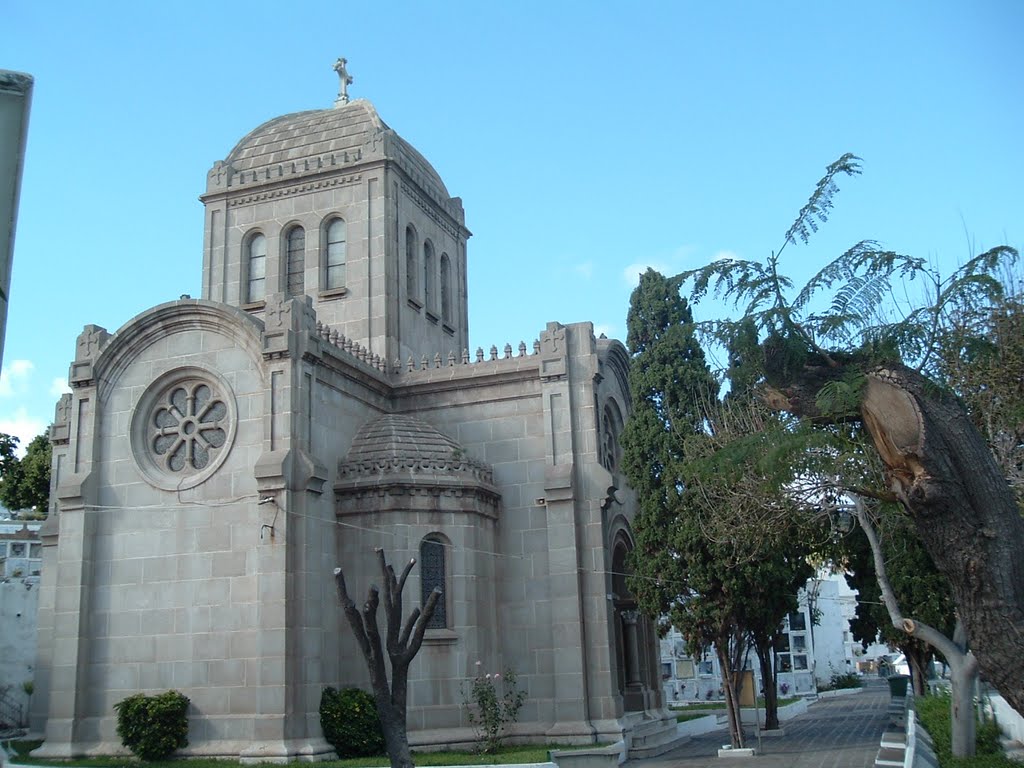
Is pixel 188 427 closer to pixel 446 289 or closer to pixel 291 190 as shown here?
pixel 291 190

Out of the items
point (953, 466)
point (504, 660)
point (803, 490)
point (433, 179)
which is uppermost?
point (433, 179)

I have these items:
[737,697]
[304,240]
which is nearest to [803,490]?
[737,697]

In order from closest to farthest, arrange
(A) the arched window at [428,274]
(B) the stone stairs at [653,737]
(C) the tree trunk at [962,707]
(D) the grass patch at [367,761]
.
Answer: (C) the tree trunk at [962,707]
(D) the grass patch at [367,761]
(B) the stone stairs at [653,737]
(A) the arched window at [428,274]

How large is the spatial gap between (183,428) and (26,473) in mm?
29690

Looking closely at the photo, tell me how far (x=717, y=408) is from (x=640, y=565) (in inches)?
162

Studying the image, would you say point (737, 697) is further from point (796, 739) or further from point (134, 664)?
point (134, 664)

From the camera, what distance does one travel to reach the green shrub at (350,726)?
68.1ft

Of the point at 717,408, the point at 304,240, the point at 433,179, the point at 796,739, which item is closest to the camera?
the point at 717,408

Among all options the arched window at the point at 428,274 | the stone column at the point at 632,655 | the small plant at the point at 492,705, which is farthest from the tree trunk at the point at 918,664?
the arched window at the point at 428,274

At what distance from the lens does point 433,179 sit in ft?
110

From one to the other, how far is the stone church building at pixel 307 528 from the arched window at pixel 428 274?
4.83 m

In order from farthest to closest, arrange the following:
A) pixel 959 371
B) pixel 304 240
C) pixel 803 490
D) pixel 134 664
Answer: pixel 304 240
pixel 134 664
pixel 803 490
pixel 959 371

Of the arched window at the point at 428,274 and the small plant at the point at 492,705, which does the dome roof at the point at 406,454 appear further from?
the arched window at the point at 428,274

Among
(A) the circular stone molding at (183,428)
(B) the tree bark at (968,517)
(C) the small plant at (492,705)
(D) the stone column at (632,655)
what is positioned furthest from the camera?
(D) the stone column at (632,655)
